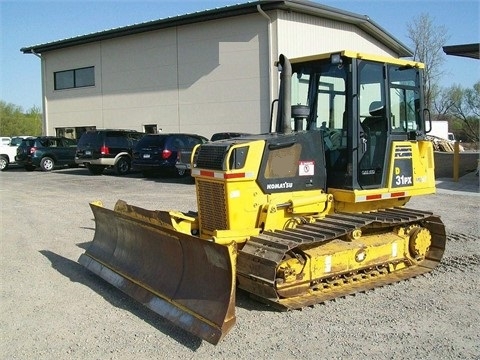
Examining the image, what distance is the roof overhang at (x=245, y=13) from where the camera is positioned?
64.4 ft

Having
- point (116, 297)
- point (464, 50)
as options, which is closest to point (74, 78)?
point (464, 50)

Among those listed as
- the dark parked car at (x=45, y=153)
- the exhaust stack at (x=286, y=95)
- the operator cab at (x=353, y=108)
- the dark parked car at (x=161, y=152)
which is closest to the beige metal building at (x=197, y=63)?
the dark parked car at (x=45, y=153)

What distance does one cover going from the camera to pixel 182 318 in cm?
491

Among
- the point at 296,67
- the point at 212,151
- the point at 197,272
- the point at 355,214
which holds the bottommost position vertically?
the point at 197,272

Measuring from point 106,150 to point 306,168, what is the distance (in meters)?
16.0

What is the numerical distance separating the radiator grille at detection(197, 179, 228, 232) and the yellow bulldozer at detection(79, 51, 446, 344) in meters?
0.01

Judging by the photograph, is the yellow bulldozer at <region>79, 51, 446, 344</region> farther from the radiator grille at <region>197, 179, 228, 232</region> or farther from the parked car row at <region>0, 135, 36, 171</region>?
the parked car row at <region>0, 135, 36, 171</region>

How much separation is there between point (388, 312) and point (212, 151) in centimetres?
267

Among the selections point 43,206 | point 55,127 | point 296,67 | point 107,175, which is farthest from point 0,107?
point 296,67

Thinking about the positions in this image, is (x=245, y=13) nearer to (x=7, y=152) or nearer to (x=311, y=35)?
(x=311, y=35)

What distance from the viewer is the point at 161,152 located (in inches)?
716

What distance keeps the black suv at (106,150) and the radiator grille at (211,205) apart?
607 inches

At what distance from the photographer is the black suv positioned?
20859mm

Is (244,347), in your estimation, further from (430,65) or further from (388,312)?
(430,65)
